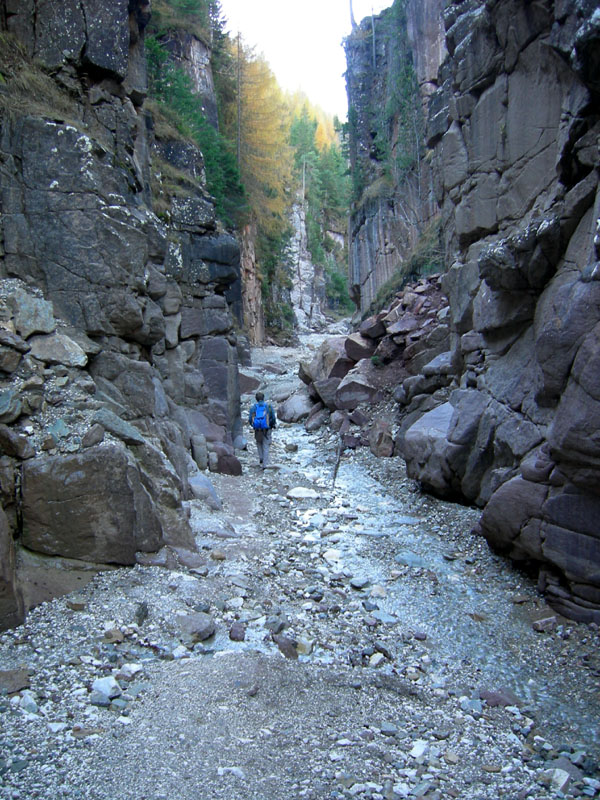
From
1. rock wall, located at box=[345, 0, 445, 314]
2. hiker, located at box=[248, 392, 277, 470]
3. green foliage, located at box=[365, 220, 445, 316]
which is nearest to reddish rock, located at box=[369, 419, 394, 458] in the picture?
hiker, located at box=[248, 392, 277, 470]

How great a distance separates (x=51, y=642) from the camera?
13.2 ft

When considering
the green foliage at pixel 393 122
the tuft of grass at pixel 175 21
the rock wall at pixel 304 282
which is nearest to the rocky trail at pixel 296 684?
the tuft of grass at pixel 175 21

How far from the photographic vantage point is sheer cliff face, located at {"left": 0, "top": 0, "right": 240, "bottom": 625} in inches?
192

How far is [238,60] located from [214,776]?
28.4m

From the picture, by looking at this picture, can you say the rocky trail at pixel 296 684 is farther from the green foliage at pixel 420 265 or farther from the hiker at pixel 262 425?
the green foliage at pixel 420 265

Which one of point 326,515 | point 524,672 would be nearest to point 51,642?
point 524,672

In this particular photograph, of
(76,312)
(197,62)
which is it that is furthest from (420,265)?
(76,312)

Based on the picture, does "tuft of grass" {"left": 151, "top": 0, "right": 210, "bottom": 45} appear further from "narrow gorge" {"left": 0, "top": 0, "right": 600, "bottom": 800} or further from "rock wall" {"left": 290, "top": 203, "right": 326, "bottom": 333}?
"rock wall" {"left": 290, "top": 203, "right": 326, "bottom": 333}

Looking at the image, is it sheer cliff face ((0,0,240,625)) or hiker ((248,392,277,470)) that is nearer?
→ sheer cliff face ((0,0,240,625))

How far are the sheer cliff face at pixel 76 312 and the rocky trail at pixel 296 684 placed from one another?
514 mm

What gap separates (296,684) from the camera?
4.21 metres

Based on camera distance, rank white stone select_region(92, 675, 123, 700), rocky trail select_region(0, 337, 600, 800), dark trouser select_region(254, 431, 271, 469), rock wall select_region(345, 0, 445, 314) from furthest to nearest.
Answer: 1. rock wall select_region(345, 0, 445, 314)
2. dark trouser select_region(254, 431, 271, 469)
3. white stone select_region(92, 675, 123, 700)
4. rocky trail select_region(0, 337, 600, 800)

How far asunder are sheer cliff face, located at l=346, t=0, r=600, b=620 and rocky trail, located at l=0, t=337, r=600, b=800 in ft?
3.09

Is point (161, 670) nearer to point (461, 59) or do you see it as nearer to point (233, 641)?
point (233, 641)
